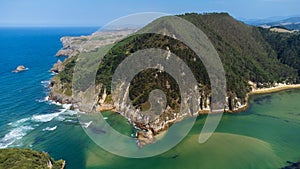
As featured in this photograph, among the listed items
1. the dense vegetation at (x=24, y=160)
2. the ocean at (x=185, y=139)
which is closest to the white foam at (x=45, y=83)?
the ocean at (x=185, y=139)

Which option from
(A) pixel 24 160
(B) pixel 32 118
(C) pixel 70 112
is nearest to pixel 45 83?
(C) pixel 70 112

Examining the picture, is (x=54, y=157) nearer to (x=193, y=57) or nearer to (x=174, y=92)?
(x=174, y=92)

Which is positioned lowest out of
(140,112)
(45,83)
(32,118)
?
(32,118)

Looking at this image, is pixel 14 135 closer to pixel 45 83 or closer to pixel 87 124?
pixel 87 124

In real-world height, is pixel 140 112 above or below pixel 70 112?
above

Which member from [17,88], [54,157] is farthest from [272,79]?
[17,88]

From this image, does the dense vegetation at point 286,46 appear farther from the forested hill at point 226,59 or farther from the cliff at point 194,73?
the cliff at point 194,73
